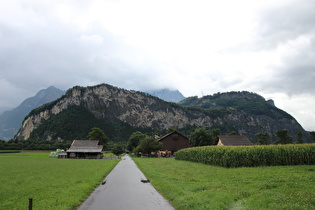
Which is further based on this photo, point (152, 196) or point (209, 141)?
point (209, 141)

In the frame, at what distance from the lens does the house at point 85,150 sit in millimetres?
88450

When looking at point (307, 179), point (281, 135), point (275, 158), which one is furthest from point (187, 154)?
point (281, 135)

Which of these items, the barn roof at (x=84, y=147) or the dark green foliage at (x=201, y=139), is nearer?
the dark green foliage at (x=201, y=139)

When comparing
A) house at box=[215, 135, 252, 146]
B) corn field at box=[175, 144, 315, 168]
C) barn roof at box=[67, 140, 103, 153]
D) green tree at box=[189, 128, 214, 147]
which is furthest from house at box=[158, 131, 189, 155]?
corn field at box=[175, 144, 315, 168]

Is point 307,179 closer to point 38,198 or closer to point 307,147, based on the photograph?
point 307,147

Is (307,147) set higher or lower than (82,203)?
higher

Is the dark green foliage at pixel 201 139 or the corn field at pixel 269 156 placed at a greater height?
the dark green foliage at pixel 201 139

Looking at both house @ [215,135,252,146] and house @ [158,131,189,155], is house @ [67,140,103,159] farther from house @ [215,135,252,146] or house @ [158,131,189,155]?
house @ [215,135,252,146]

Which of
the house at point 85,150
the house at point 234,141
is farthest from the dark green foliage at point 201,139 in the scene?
the house at point 85,150

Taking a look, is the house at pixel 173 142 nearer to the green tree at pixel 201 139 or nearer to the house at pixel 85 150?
the green tree at pixel 201 139

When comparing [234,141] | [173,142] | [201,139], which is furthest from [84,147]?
[234,141]

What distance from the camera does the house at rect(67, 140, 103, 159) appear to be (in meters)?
88.4

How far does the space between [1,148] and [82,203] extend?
127 metres

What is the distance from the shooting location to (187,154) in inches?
1889
